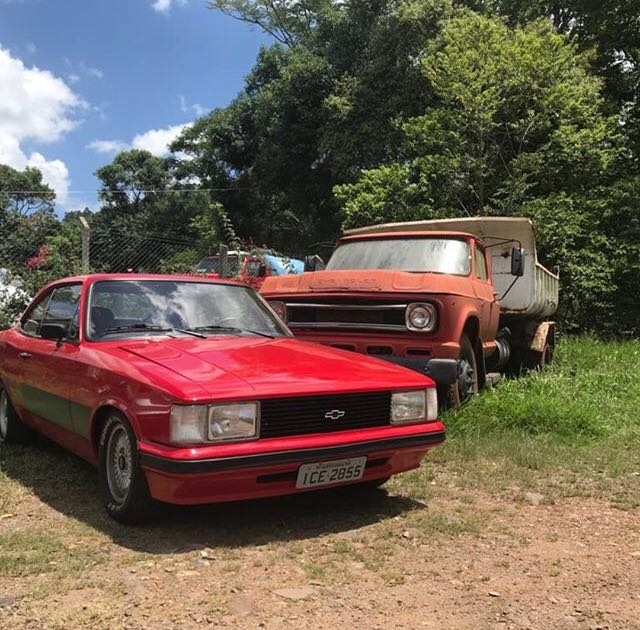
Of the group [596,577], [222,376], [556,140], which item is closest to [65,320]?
[222,376]

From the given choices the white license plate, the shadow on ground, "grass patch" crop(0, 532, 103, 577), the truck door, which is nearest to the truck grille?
the truck door

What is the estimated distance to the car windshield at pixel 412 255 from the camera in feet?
24.7

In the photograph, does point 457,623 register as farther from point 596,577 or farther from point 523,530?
point 523,530

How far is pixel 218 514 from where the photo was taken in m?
4.29

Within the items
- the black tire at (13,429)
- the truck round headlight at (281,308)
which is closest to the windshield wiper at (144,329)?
the black tire at (13,429)

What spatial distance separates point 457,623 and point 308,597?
26.7 inches

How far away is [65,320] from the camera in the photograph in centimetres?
508

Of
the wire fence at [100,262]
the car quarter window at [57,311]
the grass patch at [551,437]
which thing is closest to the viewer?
the car quarter window at [57,311]

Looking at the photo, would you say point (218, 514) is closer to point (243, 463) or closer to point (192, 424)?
point (243, 463)

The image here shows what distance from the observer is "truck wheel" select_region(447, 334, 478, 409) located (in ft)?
22.1

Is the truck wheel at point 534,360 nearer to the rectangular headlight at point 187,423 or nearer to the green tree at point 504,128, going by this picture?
the green tree at point 504,128

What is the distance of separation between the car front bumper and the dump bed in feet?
18.7

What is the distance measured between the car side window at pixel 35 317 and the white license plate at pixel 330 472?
2.87 m

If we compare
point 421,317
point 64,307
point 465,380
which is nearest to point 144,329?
point 64,307
